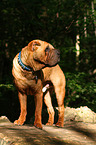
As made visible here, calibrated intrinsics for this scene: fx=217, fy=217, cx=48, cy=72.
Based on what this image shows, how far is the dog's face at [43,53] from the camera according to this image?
4027 mm

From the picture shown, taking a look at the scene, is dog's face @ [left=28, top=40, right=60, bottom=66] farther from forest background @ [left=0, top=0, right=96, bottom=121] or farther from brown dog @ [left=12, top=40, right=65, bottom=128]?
forest background @ [left=0, top=0, right=96, bottom=121]

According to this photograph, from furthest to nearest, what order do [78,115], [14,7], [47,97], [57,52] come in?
Result: [14,7], [78,115], [47,97], [57,52]

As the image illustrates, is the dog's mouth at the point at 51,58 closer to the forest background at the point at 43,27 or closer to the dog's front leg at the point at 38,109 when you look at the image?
the dog's front leg at the point at 38,109

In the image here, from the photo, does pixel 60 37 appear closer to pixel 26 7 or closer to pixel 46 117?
pixel 26 7

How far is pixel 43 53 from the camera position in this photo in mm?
4031

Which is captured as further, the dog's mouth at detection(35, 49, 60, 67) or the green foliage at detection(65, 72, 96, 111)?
the green foliage at detection(65, 72, 96, 111)

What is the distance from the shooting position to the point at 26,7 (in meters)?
7.84

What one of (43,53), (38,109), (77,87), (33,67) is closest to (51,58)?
(43,53)

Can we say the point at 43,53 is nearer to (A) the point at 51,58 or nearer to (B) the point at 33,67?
(A) the point at 51,58

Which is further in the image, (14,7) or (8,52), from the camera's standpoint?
(8,52)

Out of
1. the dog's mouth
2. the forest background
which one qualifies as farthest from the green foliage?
the dog's mouth

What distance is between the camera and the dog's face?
13.2 feet

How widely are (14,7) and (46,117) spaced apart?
13.2ft

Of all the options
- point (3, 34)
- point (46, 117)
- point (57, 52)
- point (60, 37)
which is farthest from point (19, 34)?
point (57, 52)
